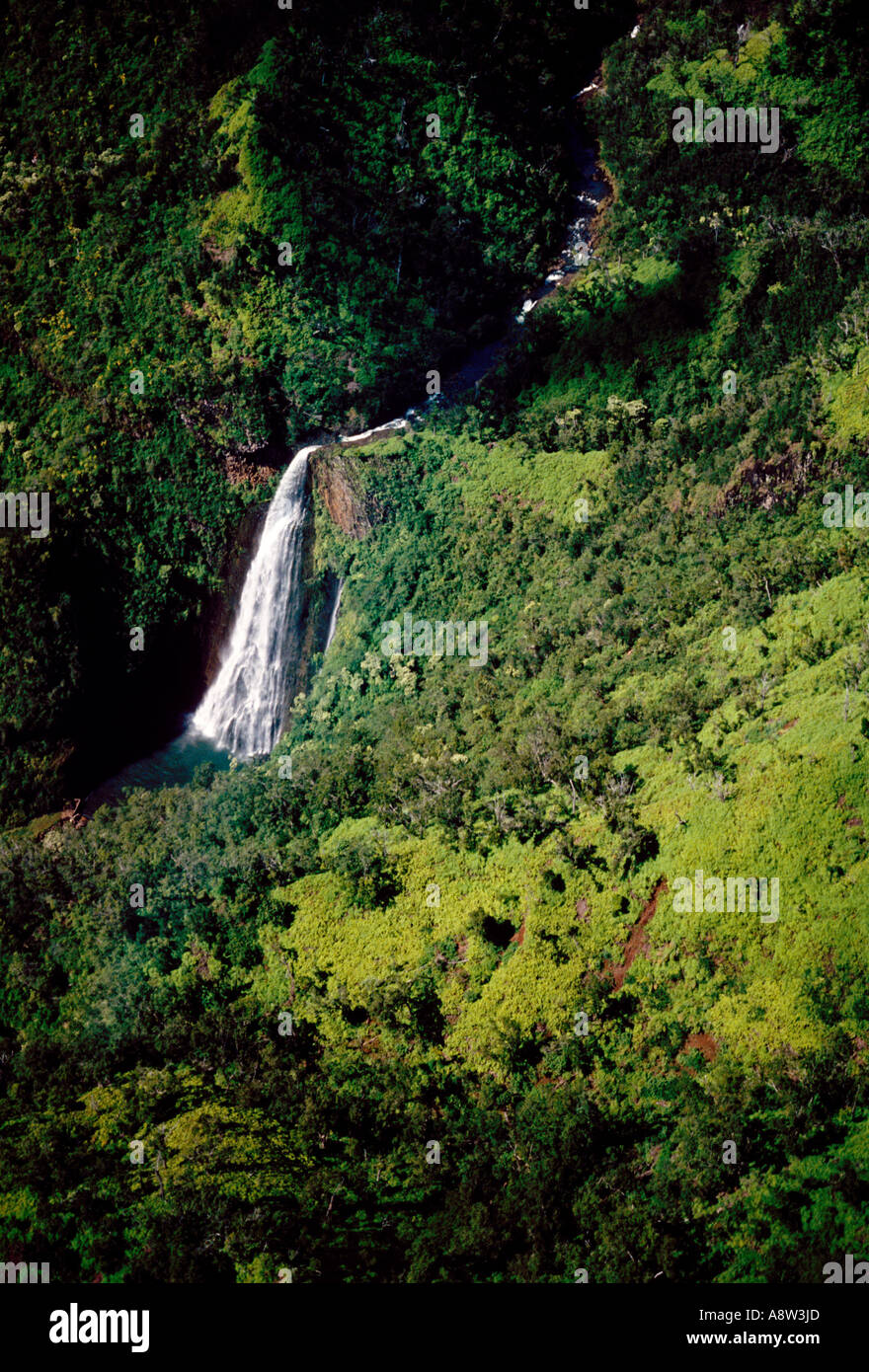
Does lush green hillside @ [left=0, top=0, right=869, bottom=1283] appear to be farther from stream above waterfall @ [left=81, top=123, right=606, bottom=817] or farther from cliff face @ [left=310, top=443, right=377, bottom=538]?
stream above waterfall @ [left=81, top=123, right=606, bottom=817]

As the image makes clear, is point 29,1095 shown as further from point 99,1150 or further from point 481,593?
point 481,593

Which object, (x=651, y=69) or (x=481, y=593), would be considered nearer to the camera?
(x=481, y=593)

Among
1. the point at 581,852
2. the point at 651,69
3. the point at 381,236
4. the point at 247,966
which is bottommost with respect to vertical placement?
the point at 247,966

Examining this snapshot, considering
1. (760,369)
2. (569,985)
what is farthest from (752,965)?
(760,369)

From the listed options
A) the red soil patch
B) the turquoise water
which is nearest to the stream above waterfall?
the turquoise water

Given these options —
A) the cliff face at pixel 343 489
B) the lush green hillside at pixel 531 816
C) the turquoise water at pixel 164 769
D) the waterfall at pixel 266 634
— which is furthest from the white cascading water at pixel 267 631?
the lush green hillside at pixel 531 816

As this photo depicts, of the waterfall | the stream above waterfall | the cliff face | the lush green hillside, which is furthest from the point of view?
the waterfall

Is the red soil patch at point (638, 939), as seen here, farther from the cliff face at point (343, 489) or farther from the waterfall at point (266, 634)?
the cliff face at point (343, 489)
